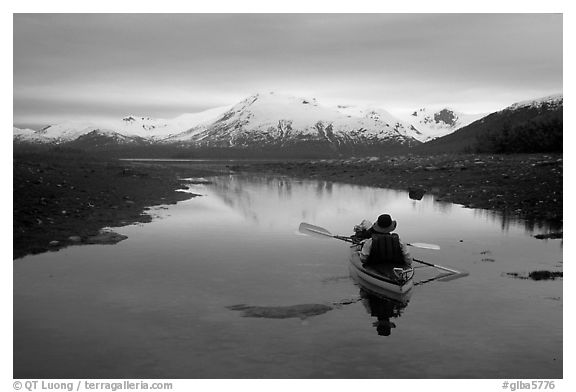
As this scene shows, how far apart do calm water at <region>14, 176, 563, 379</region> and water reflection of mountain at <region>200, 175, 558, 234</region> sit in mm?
5798

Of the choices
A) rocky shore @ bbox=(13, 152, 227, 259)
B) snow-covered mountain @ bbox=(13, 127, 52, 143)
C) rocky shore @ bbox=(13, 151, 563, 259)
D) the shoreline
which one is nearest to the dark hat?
rocky shore @ bbox=(13, 152, 227, 259)

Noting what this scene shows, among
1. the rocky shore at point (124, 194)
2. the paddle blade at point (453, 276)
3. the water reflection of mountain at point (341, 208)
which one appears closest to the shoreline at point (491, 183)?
the rocky shore at point (124, 194)

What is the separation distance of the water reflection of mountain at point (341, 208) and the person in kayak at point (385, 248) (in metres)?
12.8

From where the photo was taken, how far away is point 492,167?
186ft

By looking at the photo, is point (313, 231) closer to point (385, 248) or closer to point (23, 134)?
point (385, 248)

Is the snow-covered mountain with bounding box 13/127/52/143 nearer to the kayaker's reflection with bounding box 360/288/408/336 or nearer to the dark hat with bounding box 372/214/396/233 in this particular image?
the dark hat with bounding box 372/214/396/233

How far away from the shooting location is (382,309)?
17.4m

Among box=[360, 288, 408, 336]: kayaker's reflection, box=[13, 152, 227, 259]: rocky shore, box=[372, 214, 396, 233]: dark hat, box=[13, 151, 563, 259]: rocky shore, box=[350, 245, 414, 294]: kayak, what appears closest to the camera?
box=[360, 288, 408, 336]: kayaker's reflection

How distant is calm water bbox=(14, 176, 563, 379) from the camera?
1348cm

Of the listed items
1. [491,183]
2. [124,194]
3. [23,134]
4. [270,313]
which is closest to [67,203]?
[23,134]

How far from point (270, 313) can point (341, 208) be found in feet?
83.1

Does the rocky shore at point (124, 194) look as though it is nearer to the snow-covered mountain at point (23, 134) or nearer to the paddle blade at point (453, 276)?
the snow-covered mountain at point (23, 134)
